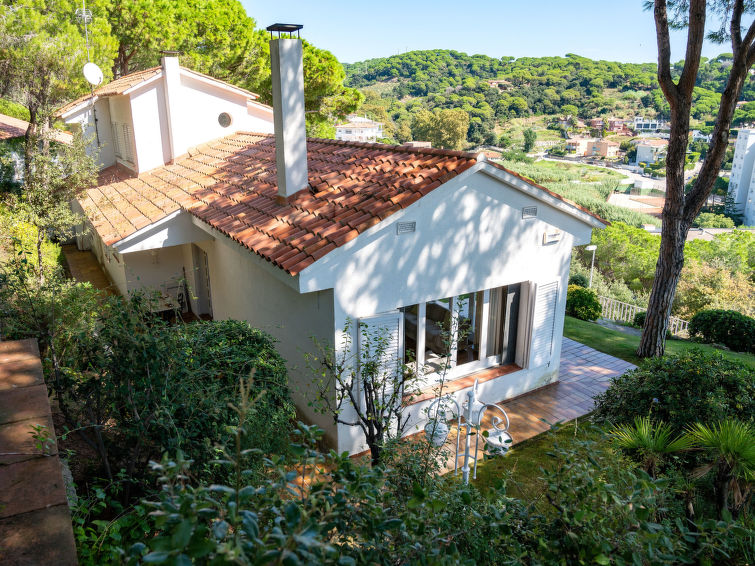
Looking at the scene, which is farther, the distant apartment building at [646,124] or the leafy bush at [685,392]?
the distant apartment building at [646,124]

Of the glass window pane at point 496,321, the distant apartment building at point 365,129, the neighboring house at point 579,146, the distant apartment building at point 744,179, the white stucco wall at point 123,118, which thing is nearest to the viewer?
the glass window pane at point 496,321

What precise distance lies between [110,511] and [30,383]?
1603mm

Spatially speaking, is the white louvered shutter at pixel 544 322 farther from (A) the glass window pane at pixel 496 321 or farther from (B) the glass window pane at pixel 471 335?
(B) the glass window pane at pixel 471 335

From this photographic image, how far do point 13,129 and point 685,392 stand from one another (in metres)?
30.8

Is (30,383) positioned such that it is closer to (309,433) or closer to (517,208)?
(309,433)

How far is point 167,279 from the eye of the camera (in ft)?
49.2

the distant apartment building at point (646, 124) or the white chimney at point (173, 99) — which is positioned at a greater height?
the white chimney at point (173, 99)

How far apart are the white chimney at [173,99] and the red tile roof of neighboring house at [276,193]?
1128mm

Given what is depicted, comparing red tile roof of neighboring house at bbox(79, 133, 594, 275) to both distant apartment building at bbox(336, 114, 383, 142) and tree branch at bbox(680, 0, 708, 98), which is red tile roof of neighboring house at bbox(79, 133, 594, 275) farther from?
distant apartment building at bbox(336, 114, 383, 142)

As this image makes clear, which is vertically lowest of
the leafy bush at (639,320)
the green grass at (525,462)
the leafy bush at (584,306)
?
the leafy bush at (639,320)

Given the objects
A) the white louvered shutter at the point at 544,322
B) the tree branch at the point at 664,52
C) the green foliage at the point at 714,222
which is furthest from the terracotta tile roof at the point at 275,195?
the green foliage at the point at 714,222

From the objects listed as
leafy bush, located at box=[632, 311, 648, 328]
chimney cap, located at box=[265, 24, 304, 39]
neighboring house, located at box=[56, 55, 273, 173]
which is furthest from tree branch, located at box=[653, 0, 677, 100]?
neighboring house, located at box=[56, 55, 273, 173]

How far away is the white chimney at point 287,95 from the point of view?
962cm

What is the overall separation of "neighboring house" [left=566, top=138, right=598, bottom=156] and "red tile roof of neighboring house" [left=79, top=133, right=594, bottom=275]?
103727 mm
